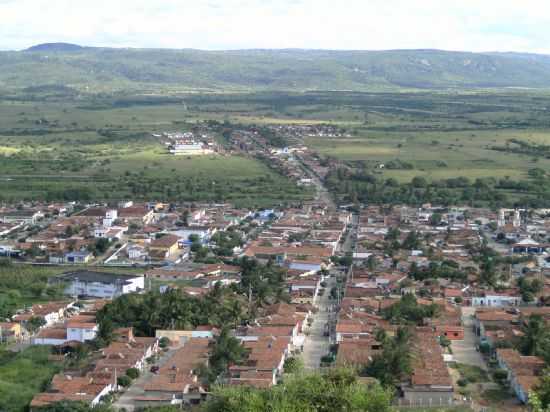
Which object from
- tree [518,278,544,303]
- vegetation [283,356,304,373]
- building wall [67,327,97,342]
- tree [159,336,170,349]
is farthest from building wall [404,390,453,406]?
tree [518,278,544,303]

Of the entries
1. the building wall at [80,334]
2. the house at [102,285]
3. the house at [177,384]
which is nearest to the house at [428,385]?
the house at [177,384]

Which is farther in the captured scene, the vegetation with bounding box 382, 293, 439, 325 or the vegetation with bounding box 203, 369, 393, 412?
the vegetation with bounding box 382, 293, 439, 325

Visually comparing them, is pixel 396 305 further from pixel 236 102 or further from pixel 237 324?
pixel 236 102

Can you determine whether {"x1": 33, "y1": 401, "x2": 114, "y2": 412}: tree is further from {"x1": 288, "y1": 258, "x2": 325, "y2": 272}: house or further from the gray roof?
{"x1": 288, "y1": 258, "x2": 325, "y2": 272}: house

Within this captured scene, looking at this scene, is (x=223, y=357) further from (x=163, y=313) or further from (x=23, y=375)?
(x=23, y=375)

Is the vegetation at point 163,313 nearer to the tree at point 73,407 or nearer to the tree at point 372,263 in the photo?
the tree at point 73,407

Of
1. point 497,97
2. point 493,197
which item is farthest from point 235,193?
point 497,97

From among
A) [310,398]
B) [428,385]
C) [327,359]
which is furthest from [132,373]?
[310,398]
